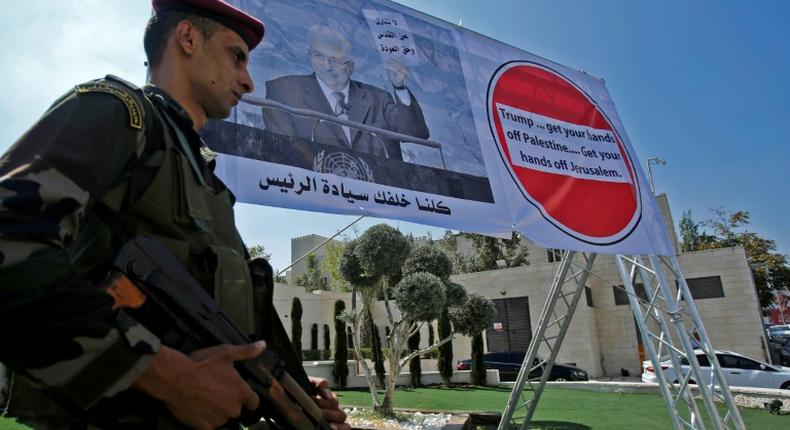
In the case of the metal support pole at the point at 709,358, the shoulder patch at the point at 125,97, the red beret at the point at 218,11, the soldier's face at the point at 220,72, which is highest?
the red beret at the point at 218,11

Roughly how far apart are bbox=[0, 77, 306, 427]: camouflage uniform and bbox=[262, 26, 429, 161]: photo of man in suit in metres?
2.03

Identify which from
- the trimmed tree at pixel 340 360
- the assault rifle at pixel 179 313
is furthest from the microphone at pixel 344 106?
the trimmed tree at pixel 340 360

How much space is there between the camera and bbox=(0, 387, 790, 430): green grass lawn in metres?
8.09

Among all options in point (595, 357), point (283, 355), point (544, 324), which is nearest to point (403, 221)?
point (283, 355)

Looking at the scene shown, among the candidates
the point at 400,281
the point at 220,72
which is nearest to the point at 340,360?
the point at 400,281

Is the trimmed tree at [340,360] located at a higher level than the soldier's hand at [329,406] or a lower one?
lower

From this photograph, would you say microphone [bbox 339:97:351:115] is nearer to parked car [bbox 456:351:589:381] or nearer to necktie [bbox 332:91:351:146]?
necktie [bbox 332:91:351:146]

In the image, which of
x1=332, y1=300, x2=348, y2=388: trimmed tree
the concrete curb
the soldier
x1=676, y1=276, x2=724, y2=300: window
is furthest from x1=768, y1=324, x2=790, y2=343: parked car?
the soldier

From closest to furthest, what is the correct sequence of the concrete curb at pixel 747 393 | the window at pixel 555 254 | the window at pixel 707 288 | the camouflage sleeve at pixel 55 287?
the camouflage sleeve at pixel 55 287 < the window at pixel 555 254 < the concrete curb at pixel 747 393 < the window at pixel 707 288

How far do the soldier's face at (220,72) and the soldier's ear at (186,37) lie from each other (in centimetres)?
2

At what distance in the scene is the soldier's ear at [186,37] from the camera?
1453mm

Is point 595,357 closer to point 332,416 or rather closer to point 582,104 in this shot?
point 582,104

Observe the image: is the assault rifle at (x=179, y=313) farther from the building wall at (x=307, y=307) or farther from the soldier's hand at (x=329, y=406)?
the building wall at (x=307, y=307)

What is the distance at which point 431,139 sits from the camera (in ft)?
12.9
